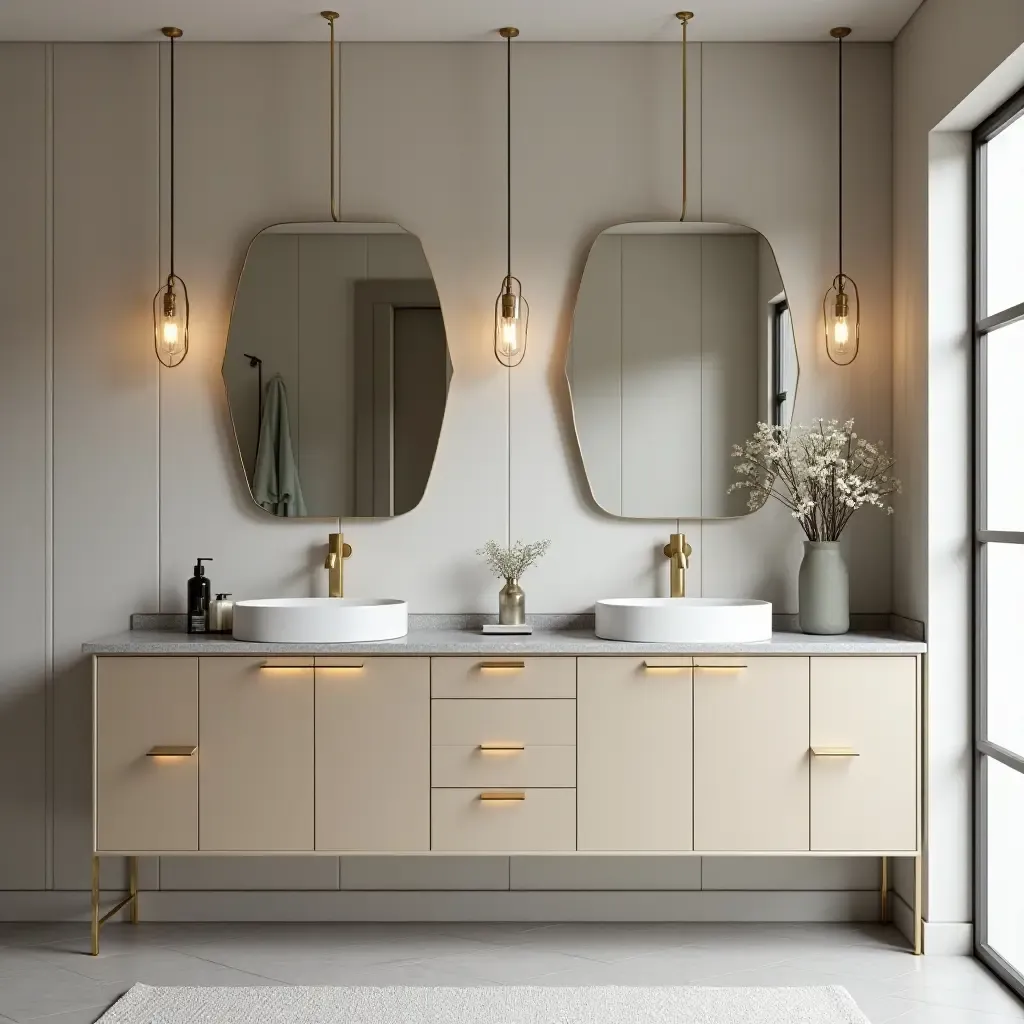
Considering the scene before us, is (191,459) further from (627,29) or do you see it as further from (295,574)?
(627,29)

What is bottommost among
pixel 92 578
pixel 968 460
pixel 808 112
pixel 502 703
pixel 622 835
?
pixel 622 835

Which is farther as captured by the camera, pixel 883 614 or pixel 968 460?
pixel 883 614

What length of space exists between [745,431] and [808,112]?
0.97 metres

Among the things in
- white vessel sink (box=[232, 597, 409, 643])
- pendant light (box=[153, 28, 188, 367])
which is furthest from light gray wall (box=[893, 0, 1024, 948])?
pendant light (box=[153, 28, 188, 367])

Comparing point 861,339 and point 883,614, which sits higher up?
point 861,339

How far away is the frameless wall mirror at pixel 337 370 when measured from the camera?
130 inches

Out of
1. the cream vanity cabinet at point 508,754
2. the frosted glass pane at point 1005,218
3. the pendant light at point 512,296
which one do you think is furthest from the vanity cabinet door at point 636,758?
the frosted glass pane at point 1005,218

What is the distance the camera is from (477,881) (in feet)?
10.9

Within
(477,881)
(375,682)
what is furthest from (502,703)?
(477,881)

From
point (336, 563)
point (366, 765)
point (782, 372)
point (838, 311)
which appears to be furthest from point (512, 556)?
point (838, 311)

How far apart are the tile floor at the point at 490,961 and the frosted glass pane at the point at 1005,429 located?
46.1 inches

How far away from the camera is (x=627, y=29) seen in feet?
10.7

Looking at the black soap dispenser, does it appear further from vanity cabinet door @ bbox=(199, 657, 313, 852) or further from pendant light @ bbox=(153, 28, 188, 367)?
pendant light @ bbox=(153, 28, 188, 367)

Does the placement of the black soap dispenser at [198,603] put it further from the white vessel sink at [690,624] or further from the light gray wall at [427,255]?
the white vessel sink at [690,624]
